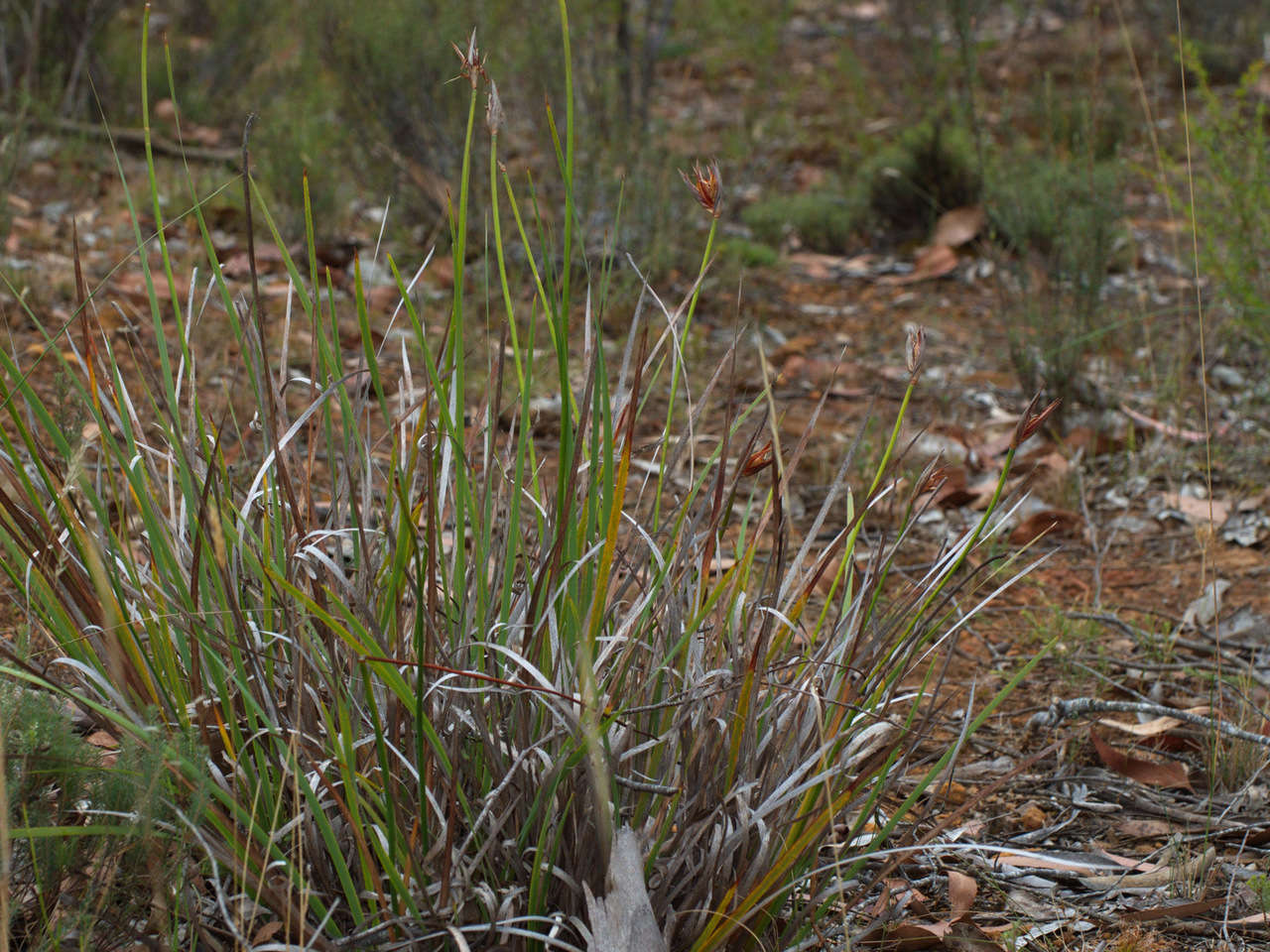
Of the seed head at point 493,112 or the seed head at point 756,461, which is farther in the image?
the seed head at point 756,461

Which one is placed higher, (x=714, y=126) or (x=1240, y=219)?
(x=1240, y=219)

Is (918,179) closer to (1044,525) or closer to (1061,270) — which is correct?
(1061,270)

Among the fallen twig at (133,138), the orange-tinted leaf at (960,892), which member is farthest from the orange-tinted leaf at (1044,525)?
the fallen twig at (133,138)

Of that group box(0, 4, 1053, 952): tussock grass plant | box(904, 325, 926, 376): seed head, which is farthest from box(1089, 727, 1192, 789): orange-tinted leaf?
box(904, 325, 926, 376): seed head

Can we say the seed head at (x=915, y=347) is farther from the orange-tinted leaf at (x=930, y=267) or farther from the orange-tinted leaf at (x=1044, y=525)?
the orange-tinted leaf at (x=930, y=267)

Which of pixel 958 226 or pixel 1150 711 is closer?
pixel 1150 711

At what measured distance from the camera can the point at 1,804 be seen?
77 centimetres

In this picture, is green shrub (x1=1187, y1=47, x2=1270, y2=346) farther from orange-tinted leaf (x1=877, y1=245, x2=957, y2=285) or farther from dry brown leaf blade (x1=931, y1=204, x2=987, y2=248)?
dry brown leaf blade (x1=931, y1=204, x2=987, y2=248)

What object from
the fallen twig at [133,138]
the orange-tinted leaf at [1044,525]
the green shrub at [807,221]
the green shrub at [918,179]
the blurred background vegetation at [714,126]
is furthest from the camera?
the green shrub at [918,179]

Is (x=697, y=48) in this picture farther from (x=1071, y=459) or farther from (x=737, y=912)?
(x=737, y=912)

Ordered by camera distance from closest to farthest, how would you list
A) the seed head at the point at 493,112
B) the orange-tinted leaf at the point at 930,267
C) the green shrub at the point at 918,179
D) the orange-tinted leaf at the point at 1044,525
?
the seed head at the point at 493,112
the orange-tinted leaf at the point at 1044,525
the orange-tinted leaf at the point at 930,267
the green shrub at the point at 918,179

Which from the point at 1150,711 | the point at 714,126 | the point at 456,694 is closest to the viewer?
the point at 456,694

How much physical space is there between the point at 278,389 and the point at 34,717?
1.47ft

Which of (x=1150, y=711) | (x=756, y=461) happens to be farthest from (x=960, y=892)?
(x=756, y=461)
